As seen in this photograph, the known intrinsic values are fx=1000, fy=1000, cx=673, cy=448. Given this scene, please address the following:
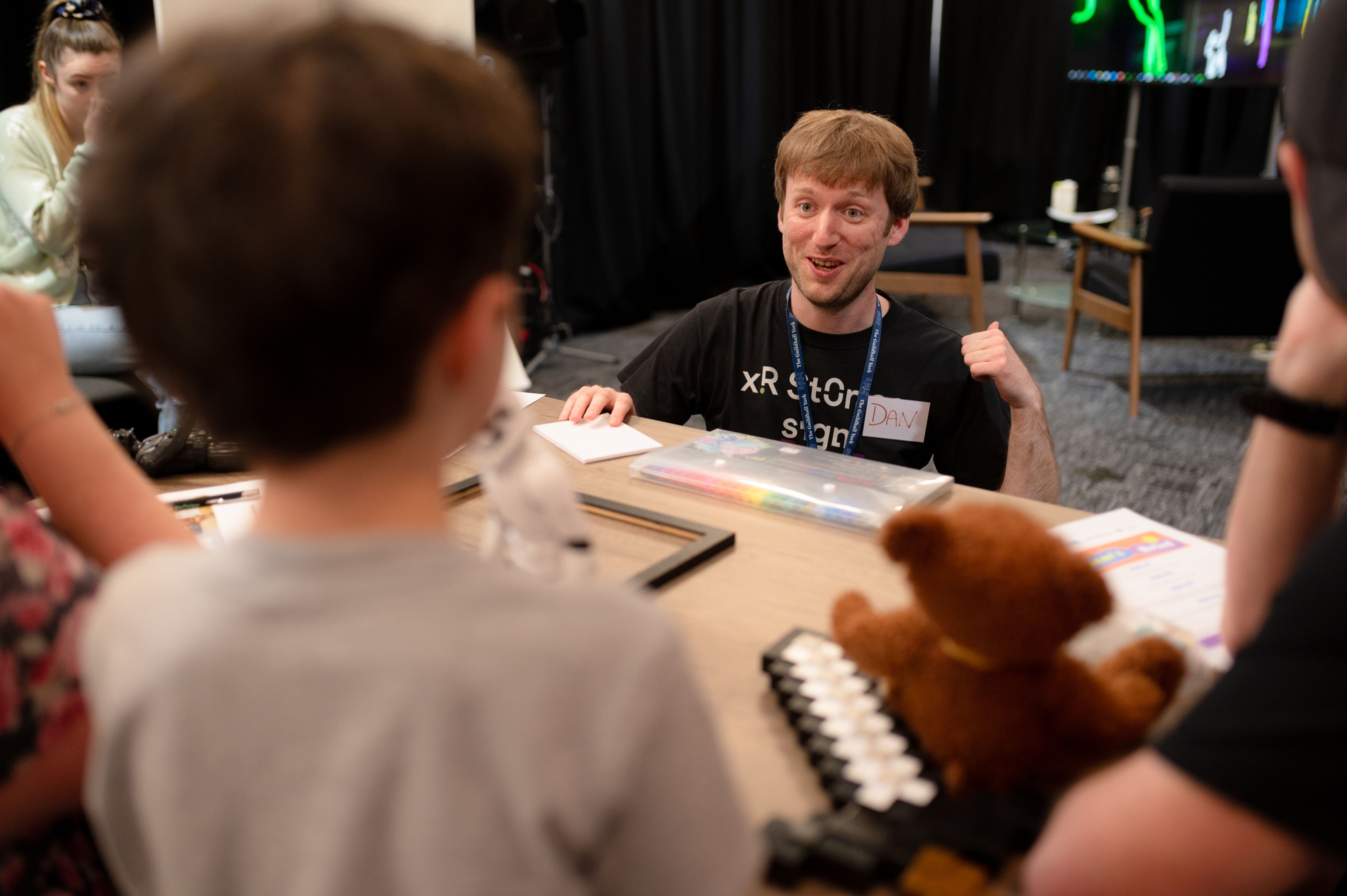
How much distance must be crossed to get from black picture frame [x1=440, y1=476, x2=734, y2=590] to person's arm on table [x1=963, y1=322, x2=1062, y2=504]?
0.59m

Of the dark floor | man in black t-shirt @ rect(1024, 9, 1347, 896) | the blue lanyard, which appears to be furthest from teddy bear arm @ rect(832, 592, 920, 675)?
the dark floor

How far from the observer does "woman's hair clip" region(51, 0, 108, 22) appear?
266cm

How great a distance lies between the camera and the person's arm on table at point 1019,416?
148 cm

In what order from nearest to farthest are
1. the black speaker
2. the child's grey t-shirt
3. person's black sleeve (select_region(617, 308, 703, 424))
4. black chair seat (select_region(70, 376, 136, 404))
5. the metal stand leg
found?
the child's grey t-shirt → person's black sleeve (select_region(617, 308, 703, 424)) → black chair seat (select_region(70, 376, 136, 404)) → the black speaker → the metal stand leg

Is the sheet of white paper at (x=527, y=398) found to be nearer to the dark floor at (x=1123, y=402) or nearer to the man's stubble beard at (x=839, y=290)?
the man's stubble beard at (x=839, y=290)

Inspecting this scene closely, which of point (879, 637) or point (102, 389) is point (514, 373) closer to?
point (879, 637)

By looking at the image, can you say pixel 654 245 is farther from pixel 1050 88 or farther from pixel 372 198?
pixel 372 198

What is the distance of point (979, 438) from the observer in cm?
163

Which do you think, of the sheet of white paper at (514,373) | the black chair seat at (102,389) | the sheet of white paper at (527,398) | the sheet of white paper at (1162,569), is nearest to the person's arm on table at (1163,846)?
the sheet of white paper at (1162,569)

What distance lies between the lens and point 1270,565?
30.8 inches

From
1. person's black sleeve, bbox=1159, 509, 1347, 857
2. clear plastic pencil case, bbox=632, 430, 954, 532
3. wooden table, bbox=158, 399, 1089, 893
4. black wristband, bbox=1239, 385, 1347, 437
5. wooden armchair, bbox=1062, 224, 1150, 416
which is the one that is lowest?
wooden armchair, bbox=1062, 224, 1150, 416

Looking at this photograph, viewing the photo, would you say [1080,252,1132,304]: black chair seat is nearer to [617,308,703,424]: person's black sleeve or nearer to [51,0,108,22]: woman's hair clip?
[617,308,703,424]: person's black sleeve

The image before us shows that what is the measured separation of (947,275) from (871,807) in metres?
4.12

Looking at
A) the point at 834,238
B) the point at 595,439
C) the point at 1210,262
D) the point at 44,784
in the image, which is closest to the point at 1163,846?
the point at 44,784
